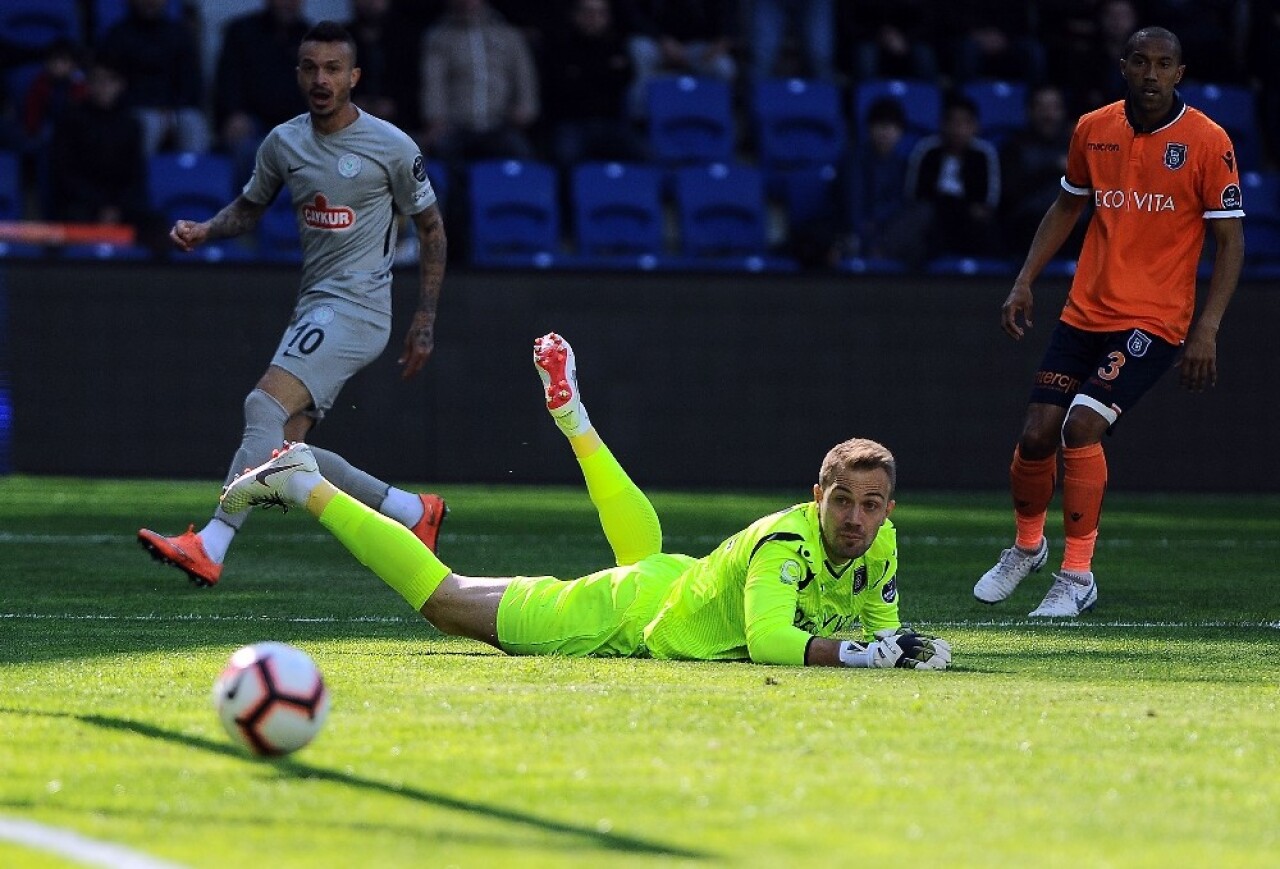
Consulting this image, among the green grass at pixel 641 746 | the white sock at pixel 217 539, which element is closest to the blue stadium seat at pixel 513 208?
the white sock at pixel 217 539

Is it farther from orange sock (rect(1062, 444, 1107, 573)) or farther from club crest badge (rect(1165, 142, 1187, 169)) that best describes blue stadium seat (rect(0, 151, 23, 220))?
club crest badge (rect(1165, 142, 1187, 169))

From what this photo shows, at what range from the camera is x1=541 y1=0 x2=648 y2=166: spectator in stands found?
58.3 feet

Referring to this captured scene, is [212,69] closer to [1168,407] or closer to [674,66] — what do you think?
[674,66]

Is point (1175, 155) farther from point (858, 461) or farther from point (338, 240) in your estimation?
point (338, 240)

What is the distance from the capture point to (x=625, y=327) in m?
16.4

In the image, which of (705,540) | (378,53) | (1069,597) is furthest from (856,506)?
(378,53)

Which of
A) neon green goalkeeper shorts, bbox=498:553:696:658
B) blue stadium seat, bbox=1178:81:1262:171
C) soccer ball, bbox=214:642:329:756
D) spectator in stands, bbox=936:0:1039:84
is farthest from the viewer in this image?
spectator in stands, bbox=936:0:1039:84

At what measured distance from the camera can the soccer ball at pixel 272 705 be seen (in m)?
4.71

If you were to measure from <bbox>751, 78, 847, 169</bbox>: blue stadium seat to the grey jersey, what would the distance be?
29.2ft

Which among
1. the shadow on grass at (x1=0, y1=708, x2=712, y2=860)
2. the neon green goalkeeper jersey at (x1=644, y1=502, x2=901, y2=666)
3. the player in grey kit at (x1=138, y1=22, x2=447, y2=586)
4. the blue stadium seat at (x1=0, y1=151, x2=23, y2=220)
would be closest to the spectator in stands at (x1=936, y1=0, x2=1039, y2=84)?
the blue stadium seat at (x1=0, y1=151, x2=23, y2=220)

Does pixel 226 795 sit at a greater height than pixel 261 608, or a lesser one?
greater

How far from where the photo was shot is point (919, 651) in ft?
20.9

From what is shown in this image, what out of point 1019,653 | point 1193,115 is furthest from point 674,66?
point 1019,653

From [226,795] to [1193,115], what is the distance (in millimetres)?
5629
